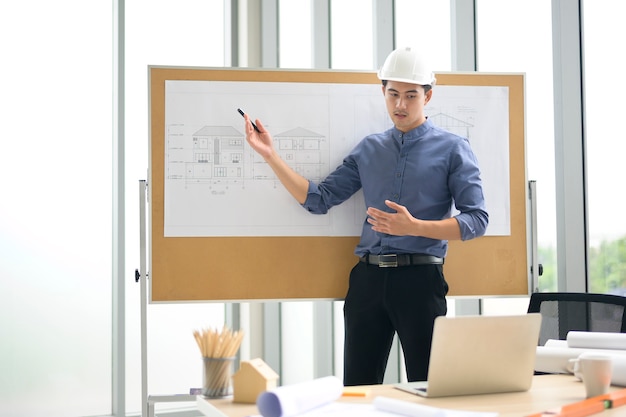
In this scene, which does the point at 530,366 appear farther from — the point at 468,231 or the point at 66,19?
the point at 66,19

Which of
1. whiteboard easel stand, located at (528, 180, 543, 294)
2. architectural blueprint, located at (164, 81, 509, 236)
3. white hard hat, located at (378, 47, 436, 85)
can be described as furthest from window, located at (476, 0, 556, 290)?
white hard hat, located at (378, 47, 436, 85)

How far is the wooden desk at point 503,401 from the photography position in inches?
67.2

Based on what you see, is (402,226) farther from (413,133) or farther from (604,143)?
(604,143)

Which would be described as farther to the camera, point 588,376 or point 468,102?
point 468,102

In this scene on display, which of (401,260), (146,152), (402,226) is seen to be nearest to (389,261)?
(401,260)

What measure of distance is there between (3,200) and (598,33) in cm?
330

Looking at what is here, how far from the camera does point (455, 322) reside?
177cm

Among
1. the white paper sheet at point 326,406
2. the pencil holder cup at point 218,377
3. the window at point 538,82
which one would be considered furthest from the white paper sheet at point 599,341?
the window at point 538,82

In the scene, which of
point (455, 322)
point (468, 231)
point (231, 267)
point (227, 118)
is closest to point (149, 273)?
point (231, 267)

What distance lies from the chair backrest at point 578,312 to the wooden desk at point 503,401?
90cm

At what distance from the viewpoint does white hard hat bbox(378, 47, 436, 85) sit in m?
3.29

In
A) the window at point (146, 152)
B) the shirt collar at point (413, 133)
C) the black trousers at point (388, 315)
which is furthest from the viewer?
the window at point (146, 152)

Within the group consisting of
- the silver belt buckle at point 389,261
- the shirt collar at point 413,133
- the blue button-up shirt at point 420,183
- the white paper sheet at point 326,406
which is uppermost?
the shirt collar at point 413,133

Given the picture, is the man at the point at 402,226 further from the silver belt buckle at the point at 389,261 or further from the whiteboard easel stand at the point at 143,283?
the whiteboard easel stand at the point at 143,283
